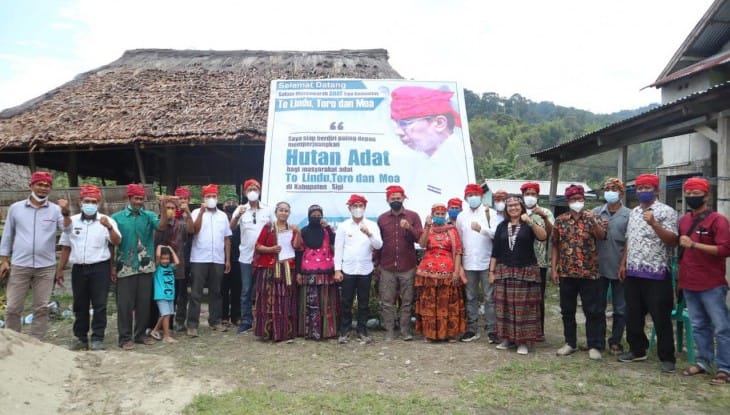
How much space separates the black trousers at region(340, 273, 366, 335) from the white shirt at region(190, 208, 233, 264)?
4.62 ft

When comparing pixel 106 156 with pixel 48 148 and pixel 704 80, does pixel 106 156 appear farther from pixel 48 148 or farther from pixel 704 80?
pixel 704 80

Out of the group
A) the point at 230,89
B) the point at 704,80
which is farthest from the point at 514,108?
the point at 230,89

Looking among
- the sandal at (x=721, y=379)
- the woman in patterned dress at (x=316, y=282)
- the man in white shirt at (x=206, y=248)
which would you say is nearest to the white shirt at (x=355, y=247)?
the woman in patterned dress at (x=316, y=282)

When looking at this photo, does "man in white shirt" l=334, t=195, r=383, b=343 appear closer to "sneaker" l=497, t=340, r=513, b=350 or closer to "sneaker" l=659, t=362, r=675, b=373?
"sneaker" l=497, t=340, r=513, b=350

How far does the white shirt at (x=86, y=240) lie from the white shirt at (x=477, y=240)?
3.44 metres

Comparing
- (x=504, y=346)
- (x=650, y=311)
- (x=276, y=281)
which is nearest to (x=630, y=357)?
(x=650, y=311)

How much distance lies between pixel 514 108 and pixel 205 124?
49.4 metres

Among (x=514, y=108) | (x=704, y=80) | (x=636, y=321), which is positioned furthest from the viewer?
(x=514, y=108)

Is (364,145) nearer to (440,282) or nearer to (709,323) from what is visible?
(440,282)

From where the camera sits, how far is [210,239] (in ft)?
16.7

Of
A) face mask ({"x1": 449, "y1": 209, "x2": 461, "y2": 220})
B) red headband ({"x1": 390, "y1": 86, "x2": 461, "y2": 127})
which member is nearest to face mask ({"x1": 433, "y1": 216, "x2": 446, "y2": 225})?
face mask ({"x1": 449, "y1": 209, "x2": 461, "y2": 220})

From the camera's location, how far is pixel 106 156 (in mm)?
10781

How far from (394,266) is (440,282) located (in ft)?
1.62

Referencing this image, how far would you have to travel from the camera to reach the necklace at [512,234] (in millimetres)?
4410
